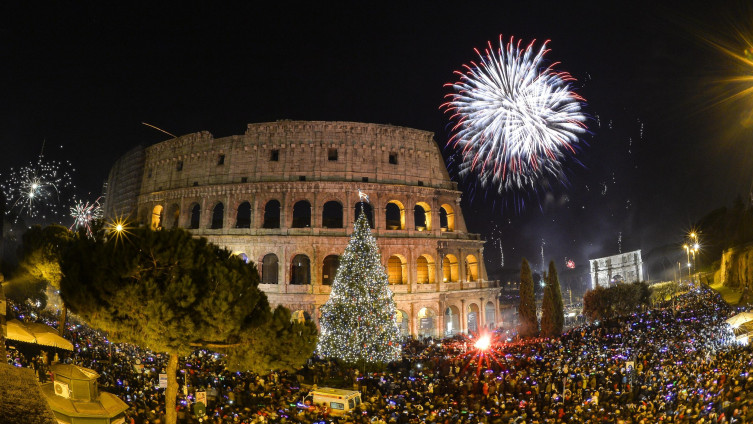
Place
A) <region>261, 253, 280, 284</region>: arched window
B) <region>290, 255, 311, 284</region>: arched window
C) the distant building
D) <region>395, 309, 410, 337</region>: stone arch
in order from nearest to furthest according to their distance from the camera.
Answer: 1. <region>395, 309, 410, 337</region>: stone arch
2. <region>261, 253, 280, 284</region>: arched window
3. <region>290, 255, 311, 284</region>: arched window
4. the distant building

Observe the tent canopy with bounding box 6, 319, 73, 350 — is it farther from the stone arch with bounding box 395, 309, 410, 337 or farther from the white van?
the stone arch with bounding box 395, 309, 410, 337

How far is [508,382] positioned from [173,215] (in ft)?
99.1

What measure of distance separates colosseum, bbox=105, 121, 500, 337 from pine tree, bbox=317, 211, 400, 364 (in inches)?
394

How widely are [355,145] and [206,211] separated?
12247 millimetres

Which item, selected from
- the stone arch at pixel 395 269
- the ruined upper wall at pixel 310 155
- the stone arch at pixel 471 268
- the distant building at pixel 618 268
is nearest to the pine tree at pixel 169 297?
the ruined upper wall at pixel 310 155

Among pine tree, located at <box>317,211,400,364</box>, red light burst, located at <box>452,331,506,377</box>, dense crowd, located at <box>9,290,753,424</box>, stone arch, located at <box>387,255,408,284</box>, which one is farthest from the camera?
stone arch, located at <box>387,255,408,284</box>

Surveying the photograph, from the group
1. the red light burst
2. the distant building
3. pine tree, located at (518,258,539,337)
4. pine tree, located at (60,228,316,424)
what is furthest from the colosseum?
the distant building

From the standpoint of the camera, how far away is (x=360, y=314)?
23.6 meters

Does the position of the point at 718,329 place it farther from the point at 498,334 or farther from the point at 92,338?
the point at 92,338

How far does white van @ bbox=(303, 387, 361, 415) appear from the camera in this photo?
16.1 m

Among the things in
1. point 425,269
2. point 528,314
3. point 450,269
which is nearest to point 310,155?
point 425,269

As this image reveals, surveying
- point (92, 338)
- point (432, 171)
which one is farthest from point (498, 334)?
point (92, 338)

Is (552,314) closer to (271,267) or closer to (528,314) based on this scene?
(528,314)

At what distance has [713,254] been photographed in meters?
52.1
